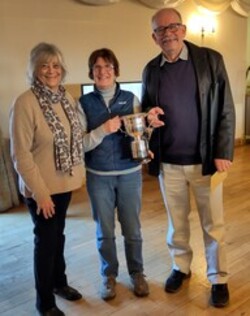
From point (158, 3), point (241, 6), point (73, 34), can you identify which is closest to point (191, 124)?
point (73, 34)

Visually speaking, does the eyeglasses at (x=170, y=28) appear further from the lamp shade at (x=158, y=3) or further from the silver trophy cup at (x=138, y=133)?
the lamp shade at (x=158, y=3)

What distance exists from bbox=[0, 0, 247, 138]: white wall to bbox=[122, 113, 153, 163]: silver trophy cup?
2176 millimetres

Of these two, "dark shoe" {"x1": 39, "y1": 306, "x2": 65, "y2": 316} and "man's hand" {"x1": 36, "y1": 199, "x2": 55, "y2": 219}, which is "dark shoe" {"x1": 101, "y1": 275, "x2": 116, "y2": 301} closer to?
"dark shoe" {"x1": 39, "y1": 306, "x2": 65, "y2": 316}

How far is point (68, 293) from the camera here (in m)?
2.08

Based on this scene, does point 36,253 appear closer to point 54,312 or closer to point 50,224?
point 50,224

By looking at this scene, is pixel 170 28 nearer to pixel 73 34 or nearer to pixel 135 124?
pixel 135 124

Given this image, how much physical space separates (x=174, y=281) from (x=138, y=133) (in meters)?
0.91

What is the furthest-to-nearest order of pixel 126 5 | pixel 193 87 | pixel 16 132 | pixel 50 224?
pixel 126 5 < pixel 193 87 < pixel 50 224 < pixel 16 132

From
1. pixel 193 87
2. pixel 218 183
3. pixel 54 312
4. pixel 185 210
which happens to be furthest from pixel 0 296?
pixel 193 87

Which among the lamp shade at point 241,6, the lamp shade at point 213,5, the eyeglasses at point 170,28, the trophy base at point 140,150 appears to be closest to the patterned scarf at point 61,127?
the trophy base at point 140,150

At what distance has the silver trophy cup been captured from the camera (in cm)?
180

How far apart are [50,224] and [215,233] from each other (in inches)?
34.0

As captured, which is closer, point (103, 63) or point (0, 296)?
point (103, 63)

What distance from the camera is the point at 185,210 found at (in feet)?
6.95
